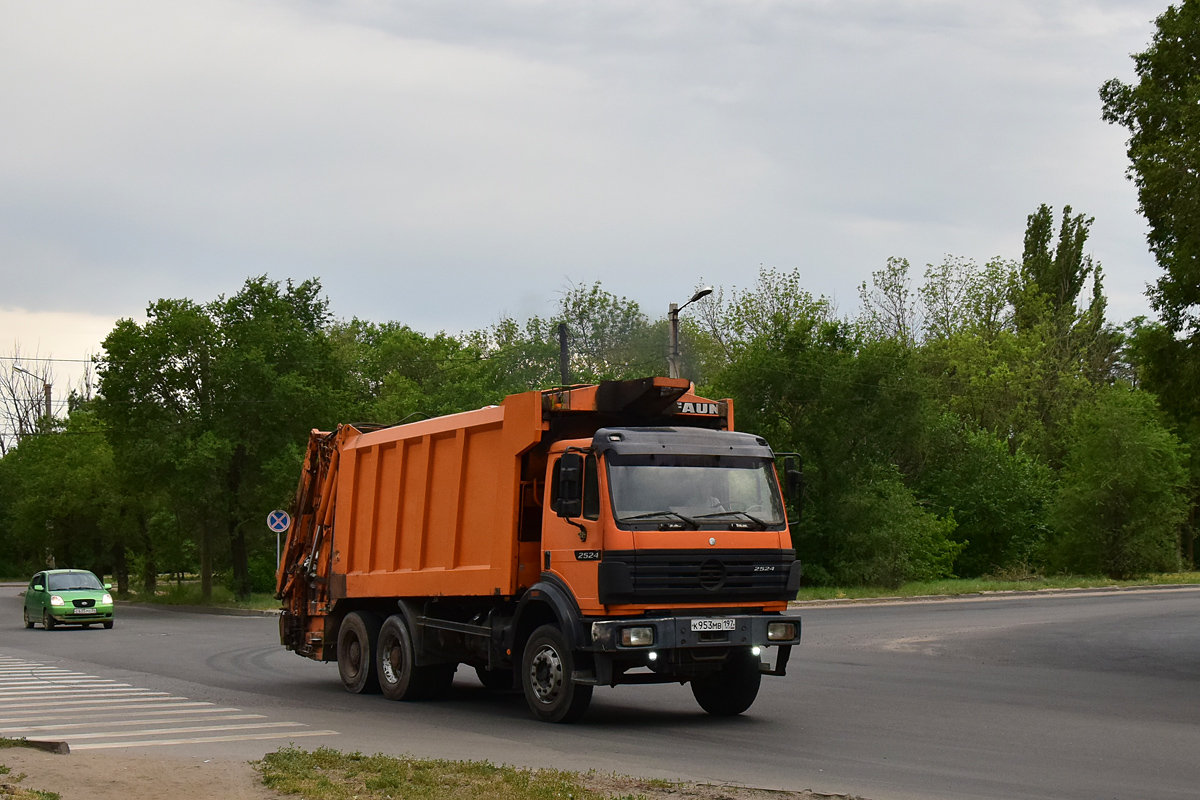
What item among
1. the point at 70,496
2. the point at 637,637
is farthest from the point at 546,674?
the point at 70,496

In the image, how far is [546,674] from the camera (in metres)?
12.6

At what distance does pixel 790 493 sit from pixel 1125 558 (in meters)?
42.3

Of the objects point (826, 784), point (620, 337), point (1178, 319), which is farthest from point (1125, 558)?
point (826, 784)

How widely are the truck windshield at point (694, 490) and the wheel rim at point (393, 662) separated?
432 centimetres

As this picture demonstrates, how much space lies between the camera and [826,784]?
29.7ft

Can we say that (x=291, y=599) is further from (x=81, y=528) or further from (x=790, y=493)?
(x=81, y=528)

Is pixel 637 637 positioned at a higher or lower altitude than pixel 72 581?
lower

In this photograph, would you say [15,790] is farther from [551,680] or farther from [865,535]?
[865,535]

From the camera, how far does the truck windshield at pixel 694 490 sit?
12156mm

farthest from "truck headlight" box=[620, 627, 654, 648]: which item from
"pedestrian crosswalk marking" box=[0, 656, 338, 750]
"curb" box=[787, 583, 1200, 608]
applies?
"curb" box=[787, 583, 1200, 608]

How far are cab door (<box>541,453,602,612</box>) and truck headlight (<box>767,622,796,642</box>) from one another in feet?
5.87

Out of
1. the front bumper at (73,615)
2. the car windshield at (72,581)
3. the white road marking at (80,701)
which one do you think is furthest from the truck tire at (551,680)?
the car windshield at (72,581)

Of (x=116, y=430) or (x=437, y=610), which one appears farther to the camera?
(x=116, y=430)

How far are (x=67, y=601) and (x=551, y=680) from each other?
23.3 metres
